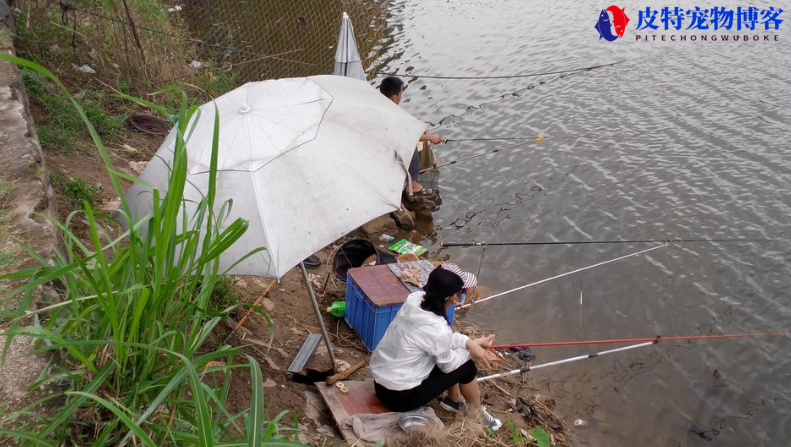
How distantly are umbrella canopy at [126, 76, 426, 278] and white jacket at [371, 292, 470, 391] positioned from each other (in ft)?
2.41

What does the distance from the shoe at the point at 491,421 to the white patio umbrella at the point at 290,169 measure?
1.80 meters

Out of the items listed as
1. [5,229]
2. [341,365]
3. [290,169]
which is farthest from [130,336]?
[341,365]

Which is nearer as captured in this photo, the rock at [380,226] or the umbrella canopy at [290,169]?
the umbrella canopy at [290,169]

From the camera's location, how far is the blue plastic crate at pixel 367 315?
4891mm

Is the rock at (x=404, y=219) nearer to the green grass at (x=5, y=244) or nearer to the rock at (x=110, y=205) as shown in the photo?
the rock at (x=110, y=205)

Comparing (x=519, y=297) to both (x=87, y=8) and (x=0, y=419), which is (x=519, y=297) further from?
(x=87, y=8)

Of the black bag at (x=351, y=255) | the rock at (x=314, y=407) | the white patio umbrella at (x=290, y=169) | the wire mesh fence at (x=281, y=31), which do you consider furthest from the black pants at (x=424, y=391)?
the wire mesh fence at (x=281, y=31)

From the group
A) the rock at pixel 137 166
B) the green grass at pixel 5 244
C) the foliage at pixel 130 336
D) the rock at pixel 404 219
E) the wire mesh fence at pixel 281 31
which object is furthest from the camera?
the wire mesh fence at pixel 281 31

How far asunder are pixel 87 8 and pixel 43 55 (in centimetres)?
150

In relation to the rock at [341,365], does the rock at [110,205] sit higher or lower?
higher

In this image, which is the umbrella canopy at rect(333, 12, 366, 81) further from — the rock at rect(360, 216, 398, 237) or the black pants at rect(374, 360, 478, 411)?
the black pants at rect(374, 360, 478, 411)

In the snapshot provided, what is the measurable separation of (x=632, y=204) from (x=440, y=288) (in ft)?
16.2

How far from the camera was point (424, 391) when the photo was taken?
420 centimetres

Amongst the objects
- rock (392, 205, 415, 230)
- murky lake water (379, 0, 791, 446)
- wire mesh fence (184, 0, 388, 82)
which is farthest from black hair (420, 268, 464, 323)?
wire mesh fence (184, 0, 388, 82)
